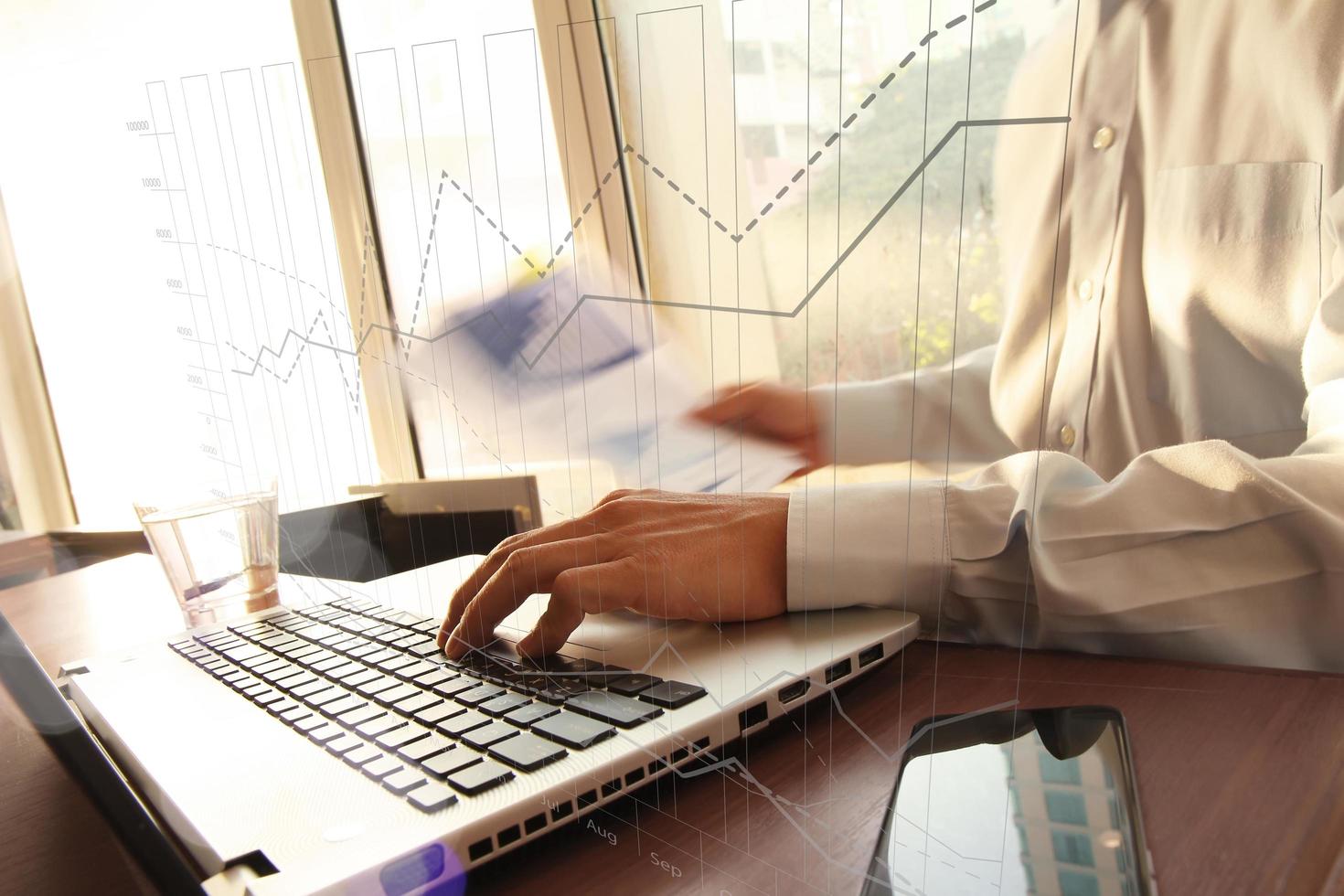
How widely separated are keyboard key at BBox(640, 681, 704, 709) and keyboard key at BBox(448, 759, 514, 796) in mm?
56

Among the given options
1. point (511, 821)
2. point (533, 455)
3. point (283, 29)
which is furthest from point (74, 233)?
point (511, 821)

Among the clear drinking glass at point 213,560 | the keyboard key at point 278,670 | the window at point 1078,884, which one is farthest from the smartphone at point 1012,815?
the clear drinking glass at point 213,560

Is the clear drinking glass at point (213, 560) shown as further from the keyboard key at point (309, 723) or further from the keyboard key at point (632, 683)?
the keyboard key at point (632, 683)

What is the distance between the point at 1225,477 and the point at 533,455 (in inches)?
10.6

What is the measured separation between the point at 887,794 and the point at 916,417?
4.4 inches

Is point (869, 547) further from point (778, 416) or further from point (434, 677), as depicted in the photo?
point (434, 677)

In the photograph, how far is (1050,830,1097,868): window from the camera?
219mm

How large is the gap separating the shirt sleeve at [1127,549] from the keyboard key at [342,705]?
194 millimetres

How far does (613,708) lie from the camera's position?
12.1 inches

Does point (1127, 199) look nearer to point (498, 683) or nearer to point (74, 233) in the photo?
point (498, 683)

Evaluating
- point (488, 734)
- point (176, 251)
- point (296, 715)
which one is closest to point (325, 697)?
point (296, 715)

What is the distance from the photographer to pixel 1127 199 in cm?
27

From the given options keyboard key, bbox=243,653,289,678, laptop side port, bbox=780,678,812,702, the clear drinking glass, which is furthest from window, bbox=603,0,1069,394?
the clear drinking glass

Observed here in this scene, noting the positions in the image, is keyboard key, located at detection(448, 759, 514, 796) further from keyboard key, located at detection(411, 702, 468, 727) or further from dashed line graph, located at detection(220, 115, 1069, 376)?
dashed line graph, located at detection(220, 115, 1069, 376)
